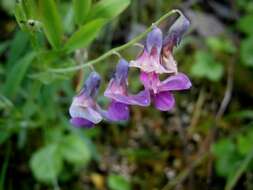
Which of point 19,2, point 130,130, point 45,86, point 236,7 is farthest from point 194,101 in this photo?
point 19,2

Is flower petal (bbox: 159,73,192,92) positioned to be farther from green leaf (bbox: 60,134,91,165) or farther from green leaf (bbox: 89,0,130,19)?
green leaf (bbox: 60,134,91,165)

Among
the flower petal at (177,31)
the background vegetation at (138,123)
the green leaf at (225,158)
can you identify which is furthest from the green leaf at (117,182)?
the flower petal at (177,31)

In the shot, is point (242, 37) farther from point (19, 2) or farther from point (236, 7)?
point (19, 2)

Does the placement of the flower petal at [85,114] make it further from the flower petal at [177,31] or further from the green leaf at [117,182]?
the green leaf at [117,182]

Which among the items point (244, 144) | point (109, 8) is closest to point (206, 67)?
point (244, 144)

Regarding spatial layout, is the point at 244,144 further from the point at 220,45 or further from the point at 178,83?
the point at 178,83


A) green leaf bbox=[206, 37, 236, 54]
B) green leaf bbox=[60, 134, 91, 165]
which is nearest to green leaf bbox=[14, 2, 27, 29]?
green leaf bbox=[60, 134, 91, 165]

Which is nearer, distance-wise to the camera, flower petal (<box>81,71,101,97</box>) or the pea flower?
the pea flower

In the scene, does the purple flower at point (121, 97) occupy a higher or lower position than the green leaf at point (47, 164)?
higher

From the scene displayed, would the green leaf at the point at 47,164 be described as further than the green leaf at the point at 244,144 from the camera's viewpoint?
No
